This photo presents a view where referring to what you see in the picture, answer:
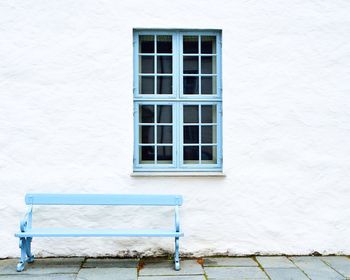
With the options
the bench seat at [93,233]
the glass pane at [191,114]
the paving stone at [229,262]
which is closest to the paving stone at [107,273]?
the bench seat at [93,233]

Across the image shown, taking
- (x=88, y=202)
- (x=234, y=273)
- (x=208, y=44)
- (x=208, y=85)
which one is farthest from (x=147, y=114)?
(x=234, y=273)

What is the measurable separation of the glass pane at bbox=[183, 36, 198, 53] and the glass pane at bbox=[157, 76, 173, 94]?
442 millimetres

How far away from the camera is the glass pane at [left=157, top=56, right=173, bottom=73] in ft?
20.9

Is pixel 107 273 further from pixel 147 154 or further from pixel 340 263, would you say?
pixel 340 263

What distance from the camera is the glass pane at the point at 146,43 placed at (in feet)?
20.7

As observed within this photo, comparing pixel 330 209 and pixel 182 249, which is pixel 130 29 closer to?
pixel 182 249

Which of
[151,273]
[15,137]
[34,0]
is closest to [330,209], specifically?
[151,273]

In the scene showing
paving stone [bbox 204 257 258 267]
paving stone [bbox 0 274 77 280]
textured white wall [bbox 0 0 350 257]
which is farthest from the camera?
textured white wall [bbox 0 0 350 257]

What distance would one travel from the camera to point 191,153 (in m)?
6.42

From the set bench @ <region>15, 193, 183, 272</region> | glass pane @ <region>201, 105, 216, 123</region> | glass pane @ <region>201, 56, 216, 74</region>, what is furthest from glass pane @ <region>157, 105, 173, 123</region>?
bench @ <region>15, 193, 183, 272</region>

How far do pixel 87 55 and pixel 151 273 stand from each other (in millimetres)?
2787

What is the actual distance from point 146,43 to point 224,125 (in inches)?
58.6

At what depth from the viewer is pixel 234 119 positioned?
6195 mm

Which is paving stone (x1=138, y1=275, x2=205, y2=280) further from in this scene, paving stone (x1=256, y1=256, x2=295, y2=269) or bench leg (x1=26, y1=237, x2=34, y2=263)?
bench leg (x1=26, y1=237, x2=34, y2=263)
